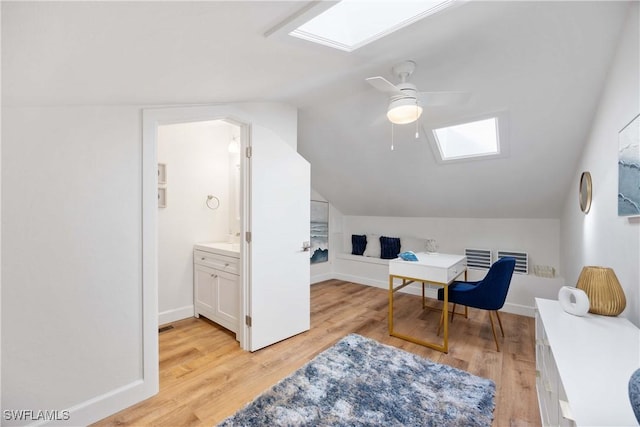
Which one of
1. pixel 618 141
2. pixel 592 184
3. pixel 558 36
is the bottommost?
pixel 592 184

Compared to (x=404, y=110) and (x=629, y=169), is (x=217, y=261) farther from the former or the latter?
(x=629, y=169)

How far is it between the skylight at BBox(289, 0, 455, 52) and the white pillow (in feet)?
12.2

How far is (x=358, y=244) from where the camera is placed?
16.9 ft

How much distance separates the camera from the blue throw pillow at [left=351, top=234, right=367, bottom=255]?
5105mm

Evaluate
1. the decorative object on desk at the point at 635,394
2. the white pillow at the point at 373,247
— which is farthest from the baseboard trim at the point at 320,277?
the decorative object on desk at the point at 635,394

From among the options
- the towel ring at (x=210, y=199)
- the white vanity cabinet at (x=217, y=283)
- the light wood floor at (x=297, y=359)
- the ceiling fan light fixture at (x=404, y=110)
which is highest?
the ceiling fan light fixture at (x=404, y=110)

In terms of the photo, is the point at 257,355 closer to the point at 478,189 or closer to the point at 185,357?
the point at 185,357

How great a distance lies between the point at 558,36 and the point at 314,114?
215cm

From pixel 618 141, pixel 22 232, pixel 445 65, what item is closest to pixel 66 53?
pixel 22 232

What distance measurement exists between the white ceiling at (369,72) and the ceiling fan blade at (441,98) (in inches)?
12.7

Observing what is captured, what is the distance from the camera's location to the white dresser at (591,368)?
2.76ft

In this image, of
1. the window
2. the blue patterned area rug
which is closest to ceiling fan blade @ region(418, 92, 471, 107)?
the window

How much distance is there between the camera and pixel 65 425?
5.07 feet

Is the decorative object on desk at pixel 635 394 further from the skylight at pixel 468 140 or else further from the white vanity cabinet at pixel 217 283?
the white vanity cabinet at pixel 217 283
